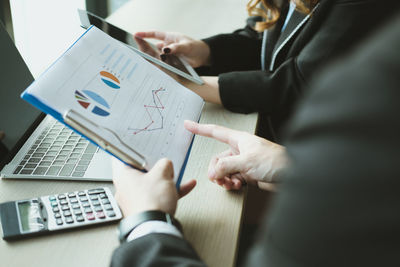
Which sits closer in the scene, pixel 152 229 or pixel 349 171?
pixel 349 171

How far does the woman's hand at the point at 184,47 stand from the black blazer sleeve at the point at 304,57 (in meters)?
0.15

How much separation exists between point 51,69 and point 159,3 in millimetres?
1070

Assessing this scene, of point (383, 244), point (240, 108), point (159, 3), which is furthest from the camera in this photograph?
point (159, 3)

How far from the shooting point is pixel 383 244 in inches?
9.7

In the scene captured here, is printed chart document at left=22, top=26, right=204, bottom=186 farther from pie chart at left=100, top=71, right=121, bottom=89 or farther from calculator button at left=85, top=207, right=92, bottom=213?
calculator button at left=85, top=207, right=92, bottom=213

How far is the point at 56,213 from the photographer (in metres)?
0.55

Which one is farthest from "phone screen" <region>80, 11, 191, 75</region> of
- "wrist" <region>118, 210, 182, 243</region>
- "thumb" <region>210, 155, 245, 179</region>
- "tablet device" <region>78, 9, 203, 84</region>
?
"wrist" <region>118, 210, 182, 243</region>

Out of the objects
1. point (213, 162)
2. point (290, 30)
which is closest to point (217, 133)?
point (213, 162)

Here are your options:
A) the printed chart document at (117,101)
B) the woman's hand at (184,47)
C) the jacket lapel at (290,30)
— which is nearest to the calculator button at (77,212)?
the printed chart document at (117,101)

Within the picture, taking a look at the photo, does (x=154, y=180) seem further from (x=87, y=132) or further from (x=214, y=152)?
(x=214, y=152)

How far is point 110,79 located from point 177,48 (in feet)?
1.24

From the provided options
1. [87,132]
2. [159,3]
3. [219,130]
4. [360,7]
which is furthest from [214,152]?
[159,3]

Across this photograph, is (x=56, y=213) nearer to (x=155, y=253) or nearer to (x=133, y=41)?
(x=155, y=253)

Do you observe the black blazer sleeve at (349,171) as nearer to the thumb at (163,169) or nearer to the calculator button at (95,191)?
the thumb at (163,169)
